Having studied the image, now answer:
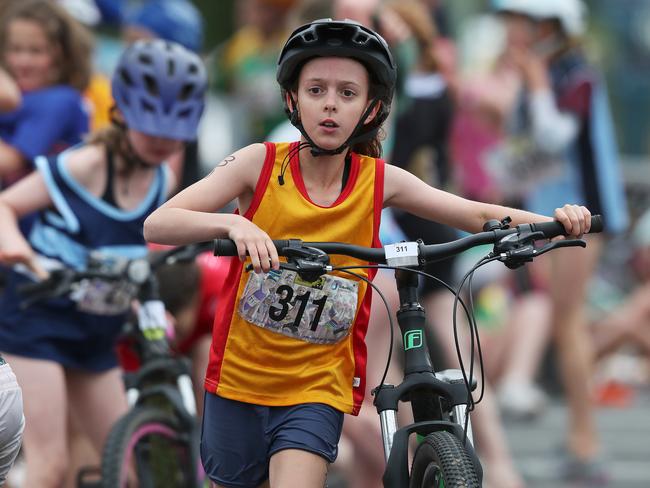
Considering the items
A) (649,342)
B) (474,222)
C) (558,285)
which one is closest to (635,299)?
(649,342)

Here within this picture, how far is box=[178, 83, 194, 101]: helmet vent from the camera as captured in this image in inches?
251

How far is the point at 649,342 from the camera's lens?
13219 mm

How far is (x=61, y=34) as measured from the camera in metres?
7.23

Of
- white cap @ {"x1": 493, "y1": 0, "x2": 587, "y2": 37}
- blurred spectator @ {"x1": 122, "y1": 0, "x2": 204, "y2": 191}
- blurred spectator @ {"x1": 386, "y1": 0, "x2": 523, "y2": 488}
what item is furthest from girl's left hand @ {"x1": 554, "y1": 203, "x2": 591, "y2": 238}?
white cap @ {"x1": 493, "y1": 0, "x2": 587, "y2": 37}

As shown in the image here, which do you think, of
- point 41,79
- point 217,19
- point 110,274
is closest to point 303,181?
point 110,274

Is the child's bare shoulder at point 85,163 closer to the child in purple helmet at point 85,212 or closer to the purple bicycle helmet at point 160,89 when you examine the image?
the child in purple helmet at point 85,212

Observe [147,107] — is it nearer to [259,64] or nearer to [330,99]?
[330,99]

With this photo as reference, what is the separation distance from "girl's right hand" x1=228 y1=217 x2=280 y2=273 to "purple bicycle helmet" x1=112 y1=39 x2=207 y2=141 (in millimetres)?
1932

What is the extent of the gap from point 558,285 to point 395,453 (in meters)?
5.05

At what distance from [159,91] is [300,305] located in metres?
1.85

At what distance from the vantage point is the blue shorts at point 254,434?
4.77 meters

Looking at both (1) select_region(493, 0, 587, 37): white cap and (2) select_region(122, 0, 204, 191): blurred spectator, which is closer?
(2) select_region(122, 0, 204, 191): blurred spectator

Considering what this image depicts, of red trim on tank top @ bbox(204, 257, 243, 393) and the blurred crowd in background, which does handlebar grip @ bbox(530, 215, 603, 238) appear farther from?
the blurred crowd in background

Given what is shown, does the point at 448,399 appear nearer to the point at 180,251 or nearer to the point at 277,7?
the point at 180,251
